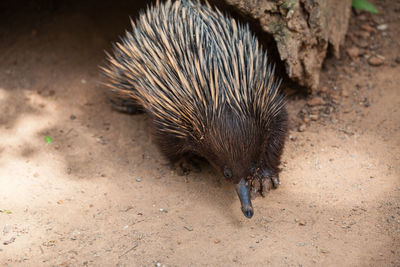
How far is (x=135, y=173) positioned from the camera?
4266mm

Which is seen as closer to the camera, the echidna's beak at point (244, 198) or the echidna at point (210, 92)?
the echidna's beak at point (244, 198)

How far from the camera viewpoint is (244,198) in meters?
3.27

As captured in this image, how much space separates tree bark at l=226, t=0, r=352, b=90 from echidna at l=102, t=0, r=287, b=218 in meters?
0.24

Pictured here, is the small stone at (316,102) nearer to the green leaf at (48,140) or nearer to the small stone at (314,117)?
the small stone at (314,117)

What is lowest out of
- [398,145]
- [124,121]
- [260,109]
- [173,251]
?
[124,121]

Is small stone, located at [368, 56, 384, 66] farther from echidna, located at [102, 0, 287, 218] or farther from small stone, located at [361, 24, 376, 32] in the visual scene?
echidna, located at [102, 0, 287, 218]

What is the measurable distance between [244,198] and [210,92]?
0.86m

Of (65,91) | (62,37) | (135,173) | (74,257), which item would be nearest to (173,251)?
(74,257)

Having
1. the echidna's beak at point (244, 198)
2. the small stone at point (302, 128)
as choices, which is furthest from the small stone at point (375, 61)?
the echidna's beak at point (244, 198)

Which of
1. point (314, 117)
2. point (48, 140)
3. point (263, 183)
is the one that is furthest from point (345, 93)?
point (48, 140)

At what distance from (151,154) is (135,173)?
0.34 meters

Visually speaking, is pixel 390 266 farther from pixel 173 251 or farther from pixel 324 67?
pixel 324 67

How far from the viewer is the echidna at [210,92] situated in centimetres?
334

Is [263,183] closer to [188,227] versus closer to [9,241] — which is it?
[188,227]
